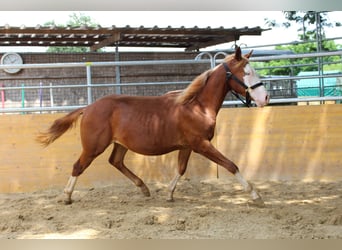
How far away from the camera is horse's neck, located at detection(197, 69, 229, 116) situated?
5.48 meters

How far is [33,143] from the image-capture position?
259 inches

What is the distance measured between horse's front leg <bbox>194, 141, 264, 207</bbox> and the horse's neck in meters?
0.50

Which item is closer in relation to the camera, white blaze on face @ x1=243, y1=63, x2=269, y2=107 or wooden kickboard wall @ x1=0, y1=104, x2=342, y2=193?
white blaze on face @ x1=243, y1=63, x2=269, y2=107

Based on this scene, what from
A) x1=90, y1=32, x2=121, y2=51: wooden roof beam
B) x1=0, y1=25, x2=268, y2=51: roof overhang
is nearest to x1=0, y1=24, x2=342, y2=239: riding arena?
x1=0, y1=25, x2=268, y2=51: roof overhang

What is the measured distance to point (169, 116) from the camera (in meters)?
5.48

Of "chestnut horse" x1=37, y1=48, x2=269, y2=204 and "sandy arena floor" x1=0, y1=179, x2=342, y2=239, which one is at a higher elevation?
"chestnut horse" x1=37, y1=48, x2=269, y2=204

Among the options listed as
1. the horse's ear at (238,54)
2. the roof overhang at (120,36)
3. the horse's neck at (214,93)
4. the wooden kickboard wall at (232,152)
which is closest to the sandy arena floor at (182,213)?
the wooden kickboard wall at (232,152)

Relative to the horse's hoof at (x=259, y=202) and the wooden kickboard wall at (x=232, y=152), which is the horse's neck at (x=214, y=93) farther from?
the wooden kickboard wall at (x=232, y=152)

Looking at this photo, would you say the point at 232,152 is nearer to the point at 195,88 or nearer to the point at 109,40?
the point at 195,88

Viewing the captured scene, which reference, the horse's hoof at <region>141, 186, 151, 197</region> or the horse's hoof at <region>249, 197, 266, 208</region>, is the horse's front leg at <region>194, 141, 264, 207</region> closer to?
the horse's hoof at <region>249, 197, 266, 208</region>

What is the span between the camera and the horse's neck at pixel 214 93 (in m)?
5.48

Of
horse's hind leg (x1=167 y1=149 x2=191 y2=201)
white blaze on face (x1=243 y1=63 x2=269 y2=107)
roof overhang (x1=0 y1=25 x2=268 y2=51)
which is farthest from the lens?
roof overhang (x1=0 y1=25 x2=268 y2=51)

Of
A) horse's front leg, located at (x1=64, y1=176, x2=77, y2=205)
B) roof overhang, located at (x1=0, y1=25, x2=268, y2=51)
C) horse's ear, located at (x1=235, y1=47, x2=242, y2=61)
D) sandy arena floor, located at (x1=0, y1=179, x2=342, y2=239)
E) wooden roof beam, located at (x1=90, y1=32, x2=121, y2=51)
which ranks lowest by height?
sandy arena floor, located at (x1=0, y1=179, x2=342, y2=239)

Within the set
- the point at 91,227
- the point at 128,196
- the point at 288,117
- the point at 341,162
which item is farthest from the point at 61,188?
the point at 341,162
